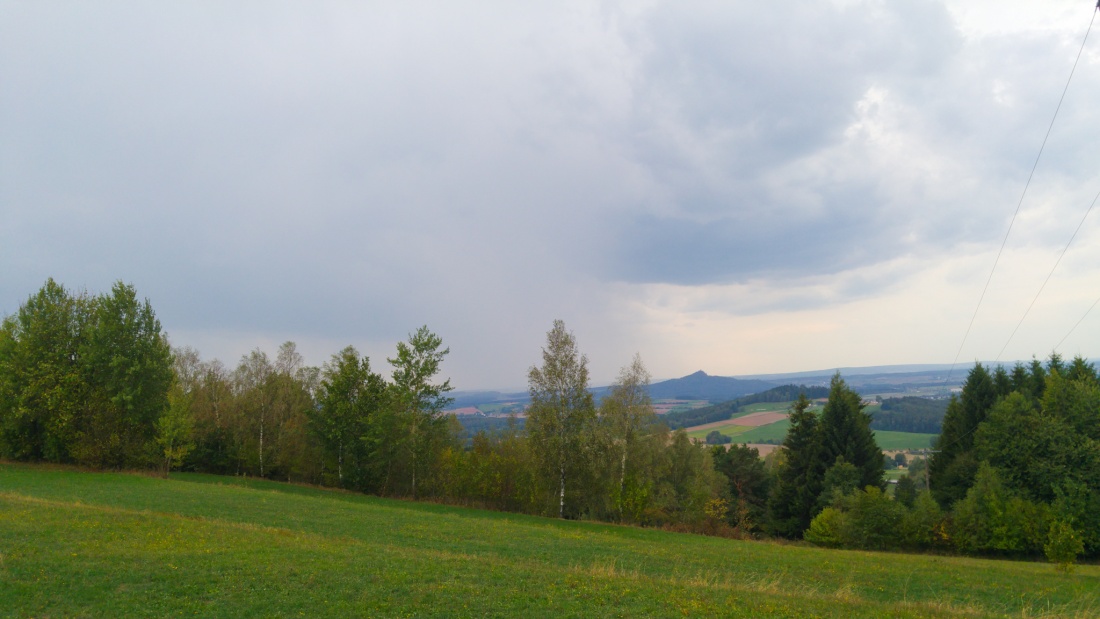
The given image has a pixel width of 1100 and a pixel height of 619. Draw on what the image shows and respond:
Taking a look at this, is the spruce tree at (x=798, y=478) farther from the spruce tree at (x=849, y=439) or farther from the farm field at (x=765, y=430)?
the farm field at (x=765, y=430)

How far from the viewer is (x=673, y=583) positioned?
1449cm

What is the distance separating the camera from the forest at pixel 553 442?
124ft

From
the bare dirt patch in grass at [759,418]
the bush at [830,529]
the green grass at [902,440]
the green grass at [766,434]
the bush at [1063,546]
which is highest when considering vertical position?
the bush at [1063,546]

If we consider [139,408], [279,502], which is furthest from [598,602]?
[139,408]

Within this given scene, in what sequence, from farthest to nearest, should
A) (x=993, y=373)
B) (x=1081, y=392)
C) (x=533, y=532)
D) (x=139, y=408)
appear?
(x=993, y=373), (x=139, y=408), (x=1081, y=392), (x=533, y=532)

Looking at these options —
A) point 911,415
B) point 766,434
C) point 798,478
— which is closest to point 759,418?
point 766,434

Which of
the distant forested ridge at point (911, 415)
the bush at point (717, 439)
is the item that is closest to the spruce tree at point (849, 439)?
the bush at point (717, 439)

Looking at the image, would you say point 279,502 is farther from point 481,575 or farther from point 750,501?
point 750,501

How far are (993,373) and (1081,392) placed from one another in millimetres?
17926

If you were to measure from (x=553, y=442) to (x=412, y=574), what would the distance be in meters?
26.9

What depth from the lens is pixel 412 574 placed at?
13.8 meters

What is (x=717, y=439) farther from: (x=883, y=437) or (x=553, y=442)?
(x=553, y=442)

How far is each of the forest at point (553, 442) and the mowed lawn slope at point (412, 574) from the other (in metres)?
12.4

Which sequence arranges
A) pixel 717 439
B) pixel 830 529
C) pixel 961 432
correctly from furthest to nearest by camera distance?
pixel 717 439
pixel 961 432
pixel 830 529
